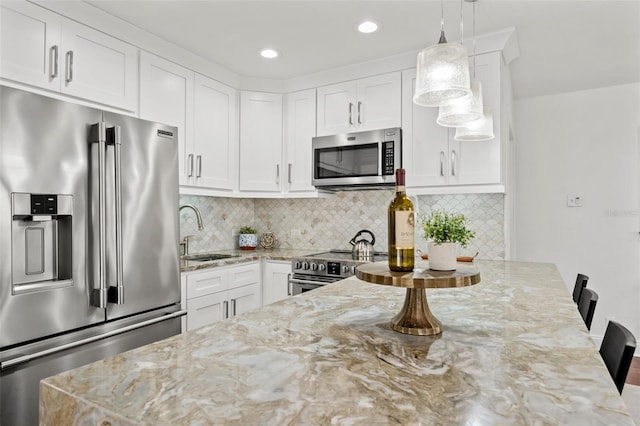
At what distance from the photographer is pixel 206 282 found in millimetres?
2938

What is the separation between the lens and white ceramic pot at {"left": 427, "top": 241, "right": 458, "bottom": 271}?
1.17 meters

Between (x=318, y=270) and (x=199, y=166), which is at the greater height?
(x=199, y=166)

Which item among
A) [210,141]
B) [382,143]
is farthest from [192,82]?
[382,143]

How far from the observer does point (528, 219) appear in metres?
4.42

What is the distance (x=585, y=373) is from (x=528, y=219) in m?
4.02

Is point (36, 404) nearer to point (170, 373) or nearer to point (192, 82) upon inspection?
point (170, 373)

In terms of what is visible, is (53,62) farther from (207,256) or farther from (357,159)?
(357,159)

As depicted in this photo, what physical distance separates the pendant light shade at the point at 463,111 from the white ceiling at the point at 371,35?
0.86m

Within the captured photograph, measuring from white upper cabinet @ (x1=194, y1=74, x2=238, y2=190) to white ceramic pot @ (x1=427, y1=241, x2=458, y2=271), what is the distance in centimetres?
246

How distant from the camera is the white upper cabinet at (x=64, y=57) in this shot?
2.08 meters

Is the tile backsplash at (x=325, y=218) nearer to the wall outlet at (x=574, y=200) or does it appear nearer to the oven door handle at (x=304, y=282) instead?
the oven door handle at (x=304, y=282)

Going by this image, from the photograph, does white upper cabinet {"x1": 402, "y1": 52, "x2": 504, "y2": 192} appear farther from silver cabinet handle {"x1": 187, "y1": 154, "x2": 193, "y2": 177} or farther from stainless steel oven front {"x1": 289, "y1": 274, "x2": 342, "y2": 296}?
silver cabinet handle {"x1": 187, "y1": 154, "x2": 193, "y2": 177}

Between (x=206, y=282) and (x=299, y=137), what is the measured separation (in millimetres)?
1630

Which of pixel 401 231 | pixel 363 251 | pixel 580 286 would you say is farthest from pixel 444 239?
pixel 363 251
